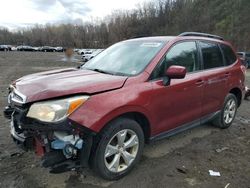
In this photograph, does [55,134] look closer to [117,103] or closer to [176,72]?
[117,103]

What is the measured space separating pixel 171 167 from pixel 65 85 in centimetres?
190

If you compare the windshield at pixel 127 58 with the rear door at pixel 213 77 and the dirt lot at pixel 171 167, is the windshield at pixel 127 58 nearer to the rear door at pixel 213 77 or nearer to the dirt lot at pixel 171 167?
the rear door at pixel 213 77

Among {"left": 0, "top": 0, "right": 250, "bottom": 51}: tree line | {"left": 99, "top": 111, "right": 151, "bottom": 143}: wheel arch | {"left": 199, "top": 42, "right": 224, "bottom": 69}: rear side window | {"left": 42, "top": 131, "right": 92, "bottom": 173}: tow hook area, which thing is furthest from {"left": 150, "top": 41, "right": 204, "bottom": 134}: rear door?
{"left": 0, "top": 0, "right": 250, "bottom": 51}: tree line

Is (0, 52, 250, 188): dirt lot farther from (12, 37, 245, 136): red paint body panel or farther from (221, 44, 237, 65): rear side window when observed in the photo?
(221, 44, 237, 65): rear side window

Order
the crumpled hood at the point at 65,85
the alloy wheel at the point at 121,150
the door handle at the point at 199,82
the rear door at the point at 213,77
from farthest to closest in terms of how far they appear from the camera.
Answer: the rear door at the point at 213,77
the door handle at the point at 199,82
the alloy wheel at the point at 121,150
the crumpled hood at the point at 65,85

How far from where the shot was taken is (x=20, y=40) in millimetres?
115062

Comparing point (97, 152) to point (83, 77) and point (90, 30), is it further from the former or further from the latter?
point (90, 30)

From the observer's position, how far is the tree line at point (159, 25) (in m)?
39.9

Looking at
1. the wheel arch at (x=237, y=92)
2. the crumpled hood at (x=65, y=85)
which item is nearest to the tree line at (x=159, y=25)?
the wheel arch at (x=237, y=92)

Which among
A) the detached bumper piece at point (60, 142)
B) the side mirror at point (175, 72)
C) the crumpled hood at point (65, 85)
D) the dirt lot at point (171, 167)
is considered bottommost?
the dirt lot at point (171, 167)

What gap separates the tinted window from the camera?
385cm

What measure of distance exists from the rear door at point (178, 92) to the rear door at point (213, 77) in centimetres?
20

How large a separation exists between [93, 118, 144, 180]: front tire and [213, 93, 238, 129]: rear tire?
8.03 feet

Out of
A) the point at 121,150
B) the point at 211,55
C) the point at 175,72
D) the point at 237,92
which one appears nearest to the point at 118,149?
the point at 121,150
